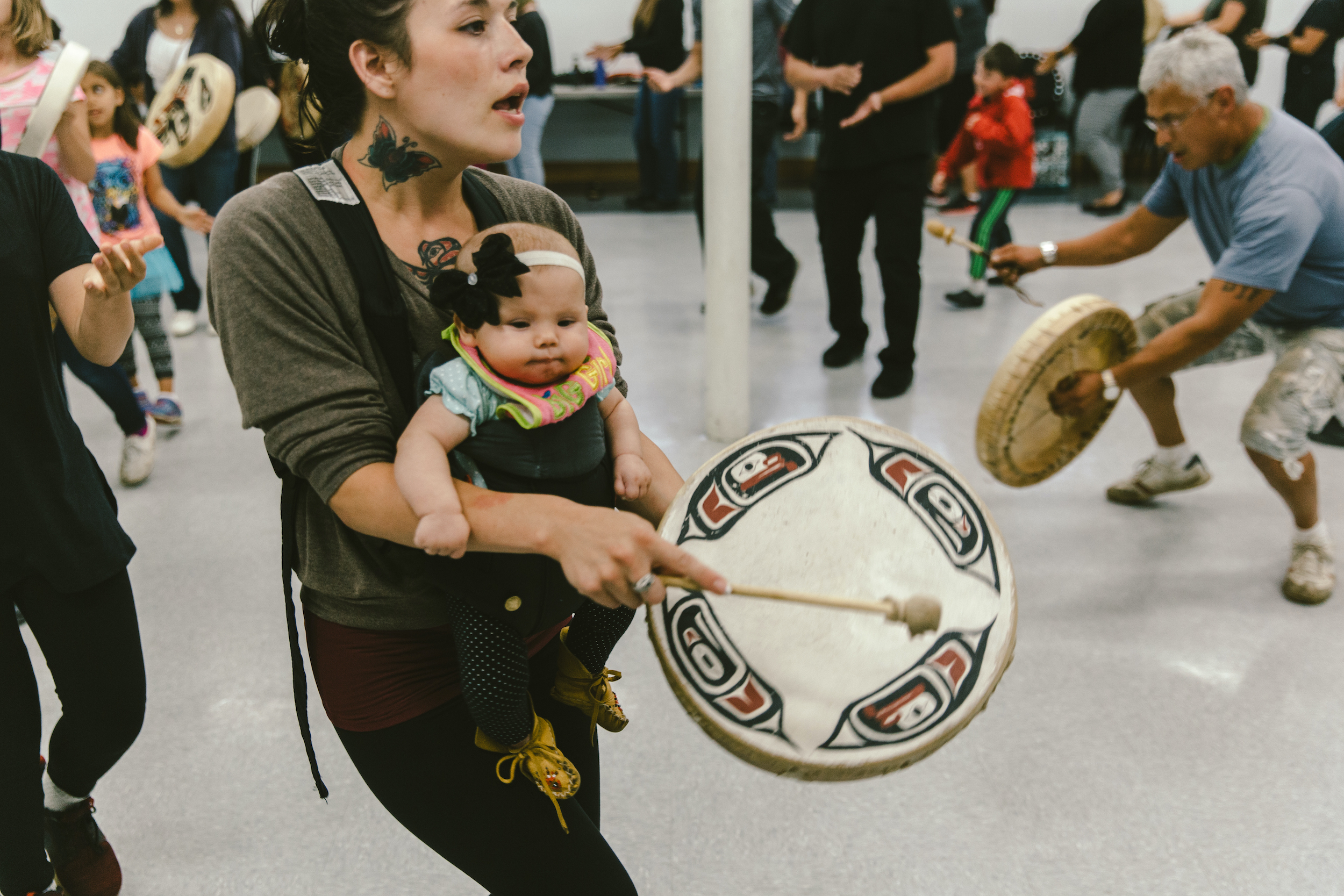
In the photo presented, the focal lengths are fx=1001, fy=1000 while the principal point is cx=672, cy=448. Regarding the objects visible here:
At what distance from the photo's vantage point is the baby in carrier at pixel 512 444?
0.87 metres

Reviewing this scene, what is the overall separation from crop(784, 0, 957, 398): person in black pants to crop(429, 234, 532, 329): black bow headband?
2.99 metres

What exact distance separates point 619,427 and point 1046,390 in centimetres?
136

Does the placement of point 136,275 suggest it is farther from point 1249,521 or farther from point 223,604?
point 1249,521

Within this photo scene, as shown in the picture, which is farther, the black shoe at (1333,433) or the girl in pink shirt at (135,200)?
the girl in pink shirt at (135,200)

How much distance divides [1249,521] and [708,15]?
2.25 meters

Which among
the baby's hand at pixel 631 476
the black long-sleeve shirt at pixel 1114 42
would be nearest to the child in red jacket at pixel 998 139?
the black long-sleeve shirt at pixel 1114 42

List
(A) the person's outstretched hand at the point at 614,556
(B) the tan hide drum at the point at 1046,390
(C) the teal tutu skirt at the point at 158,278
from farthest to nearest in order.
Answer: (C) the teal tutu skirt at the point at 158,278
(B) the tan hide drum at the point at 1046,390
(A) the person's outstretched hand at the point at 614,556

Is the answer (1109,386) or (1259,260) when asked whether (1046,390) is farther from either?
(1259,260)

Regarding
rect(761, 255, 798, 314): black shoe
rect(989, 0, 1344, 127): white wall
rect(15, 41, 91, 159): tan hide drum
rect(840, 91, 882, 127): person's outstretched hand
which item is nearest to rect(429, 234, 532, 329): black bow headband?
rect(15, 41, 91, 159): tan hide drum

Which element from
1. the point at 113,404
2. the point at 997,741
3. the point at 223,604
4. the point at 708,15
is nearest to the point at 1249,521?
the point at 997,741

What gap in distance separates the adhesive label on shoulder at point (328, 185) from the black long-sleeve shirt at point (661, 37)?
18.8 feet

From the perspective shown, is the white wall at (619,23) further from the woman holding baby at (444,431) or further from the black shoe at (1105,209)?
the woman holding baby at (444,431)

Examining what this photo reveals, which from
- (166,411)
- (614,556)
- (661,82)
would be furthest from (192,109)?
(614,556)

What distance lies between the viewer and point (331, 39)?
936 mm
